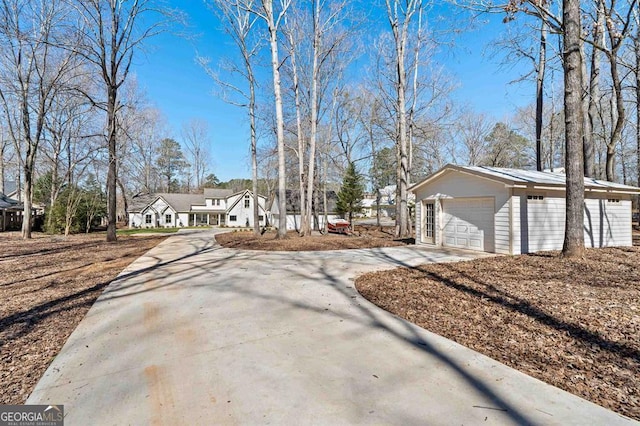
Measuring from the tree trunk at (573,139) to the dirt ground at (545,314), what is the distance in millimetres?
637

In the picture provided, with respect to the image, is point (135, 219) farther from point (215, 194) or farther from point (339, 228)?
point (339, 228)

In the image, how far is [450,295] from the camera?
4945 millimetres

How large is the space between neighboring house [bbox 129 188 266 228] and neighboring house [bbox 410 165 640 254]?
2670 cm

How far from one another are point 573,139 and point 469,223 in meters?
4.05

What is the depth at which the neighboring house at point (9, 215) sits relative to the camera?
23.2 m

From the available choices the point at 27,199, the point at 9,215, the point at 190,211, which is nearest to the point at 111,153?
the point at 27,199

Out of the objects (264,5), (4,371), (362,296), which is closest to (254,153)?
(264,5)

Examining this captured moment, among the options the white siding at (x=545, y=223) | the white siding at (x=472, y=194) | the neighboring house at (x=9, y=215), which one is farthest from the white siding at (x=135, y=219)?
the white siding at (x=545, y=223)

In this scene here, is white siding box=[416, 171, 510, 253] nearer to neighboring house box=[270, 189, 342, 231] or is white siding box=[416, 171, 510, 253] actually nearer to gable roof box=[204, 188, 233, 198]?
neighboring house box=[270, 189, 342, 231]

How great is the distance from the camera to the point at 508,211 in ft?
30.2

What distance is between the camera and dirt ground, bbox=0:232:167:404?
2.81 metres

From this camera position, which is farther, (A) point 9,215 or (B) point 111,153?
(A) point 9,215

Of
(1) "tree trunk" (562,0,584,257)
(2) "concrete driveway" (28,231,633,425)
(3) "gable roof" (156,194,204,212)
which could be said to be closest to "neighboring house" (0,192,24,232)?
(3) "gable roof" (156,194,204,212)

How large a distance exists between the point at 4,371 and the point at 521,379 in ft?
15.0
